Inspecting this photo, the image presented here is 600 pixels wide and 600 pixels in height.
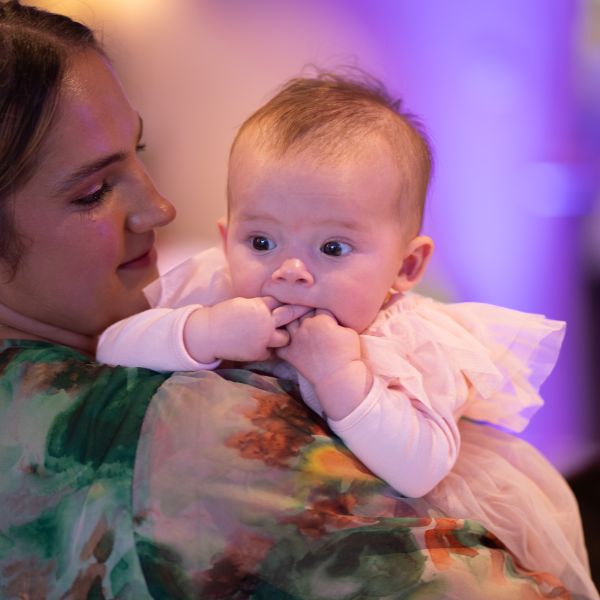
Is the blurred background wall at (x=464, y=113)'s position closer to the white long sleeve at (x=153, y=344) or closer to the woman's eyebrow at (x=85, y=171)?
the woman's eyebrow at (x=85, y=171)

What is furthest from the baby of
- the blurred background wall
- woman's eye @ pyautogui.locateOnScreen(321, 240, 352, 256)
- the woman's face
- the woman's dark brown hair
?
the blurred background wall

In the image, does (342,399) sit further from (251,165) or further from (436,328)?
(251,165)

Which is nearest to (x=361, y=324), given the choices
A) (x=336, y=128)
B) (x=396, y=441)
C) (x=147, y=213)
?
(x=396, y=441)

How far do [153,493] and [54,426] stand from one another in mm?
185

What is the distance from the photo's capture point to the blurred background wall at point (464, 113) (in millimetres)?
2307

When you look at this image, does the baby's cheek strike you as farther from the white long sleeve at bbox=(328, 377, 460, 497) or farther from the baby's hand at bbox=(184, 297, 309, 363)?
the white long sleeve at bbox=(328, 377, 460, 497)

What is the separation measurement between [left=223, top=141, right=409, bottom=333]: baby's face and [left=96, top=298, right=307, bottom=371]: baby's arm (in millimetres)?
48

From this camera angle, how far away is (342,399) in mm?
1167

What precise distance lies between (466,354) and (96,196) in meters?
0.71

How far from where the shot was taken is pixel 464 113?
2.59m

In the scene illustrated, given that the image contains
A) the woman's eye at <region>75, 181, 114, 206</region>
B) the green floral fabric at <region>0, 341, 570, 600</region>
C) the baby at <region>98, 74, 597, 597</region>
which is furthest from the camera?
the woman's eye at <region>75, 181, 114, 206</region>

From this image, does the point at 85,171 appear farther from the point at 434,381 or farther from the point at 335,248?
the point at 434,381

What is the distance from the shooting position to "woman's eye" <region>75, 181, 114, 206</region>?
4.60 ft

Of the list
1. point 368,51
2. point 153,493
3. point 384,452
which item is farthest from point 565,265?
point 153,493
